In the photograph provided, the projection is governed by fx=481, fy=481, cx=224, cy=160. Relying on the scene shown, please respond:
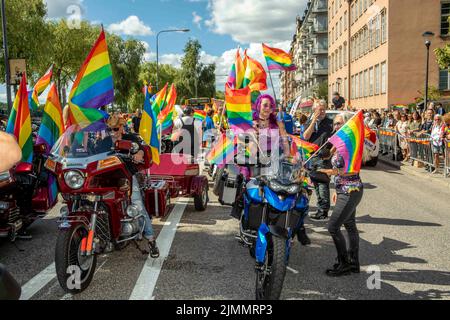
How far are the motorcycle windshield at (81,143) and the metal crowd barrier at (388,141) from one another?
13831 millimetres

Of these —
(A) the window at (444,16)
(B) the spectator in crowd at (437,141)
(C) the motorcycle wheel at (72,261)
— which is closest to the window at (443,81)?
(A) the window at (444,16)

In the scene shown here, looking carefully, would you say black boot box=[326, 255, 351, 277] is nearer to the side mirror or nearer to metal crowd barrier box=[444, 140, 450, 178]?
the side mirror

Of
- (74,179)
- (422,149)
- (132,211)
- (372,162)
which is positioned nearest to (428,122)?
(422,149)

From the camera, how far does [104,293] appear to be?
455 centimetres

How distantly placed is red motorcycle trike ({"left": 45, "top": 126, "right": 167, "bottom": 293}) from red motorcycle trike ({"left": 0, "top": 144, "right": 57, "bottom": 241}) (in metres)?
1.57

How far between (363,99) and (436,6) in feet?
41.1

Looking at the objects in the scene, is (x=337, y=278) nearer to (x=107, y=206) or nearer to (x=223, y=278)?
(x=223, y=278)

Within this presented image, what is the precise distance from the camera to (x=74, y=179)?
458cm

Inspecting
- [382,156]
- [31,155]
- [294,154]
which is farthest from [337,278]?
[382,156]

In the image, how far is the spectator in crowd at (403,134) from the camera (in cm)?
1620

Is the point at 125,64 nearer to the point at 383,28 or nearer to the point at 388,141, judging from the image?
the point at 383,28

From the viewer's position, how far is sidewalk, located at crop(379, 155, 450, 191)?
1181 cm

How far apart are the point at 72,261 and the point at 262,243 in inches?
69.8

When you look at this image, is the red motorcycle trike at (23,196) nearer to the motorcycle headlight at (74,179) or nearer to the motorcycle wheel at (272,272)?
the motorcycle headlight at (74,179)
